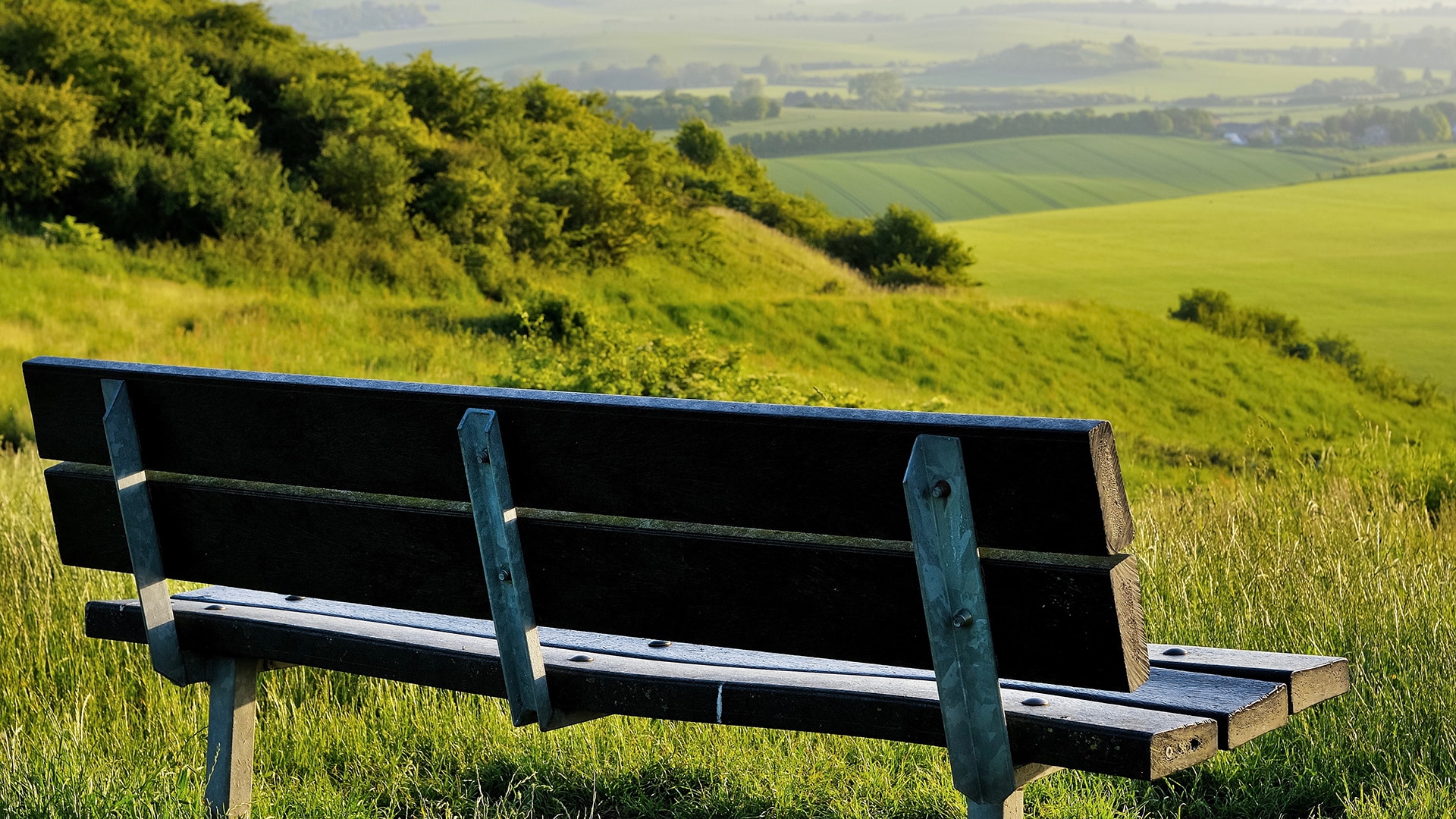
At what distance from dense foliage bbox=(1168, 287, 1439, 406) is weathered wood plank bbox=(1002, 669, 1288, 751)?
162ft

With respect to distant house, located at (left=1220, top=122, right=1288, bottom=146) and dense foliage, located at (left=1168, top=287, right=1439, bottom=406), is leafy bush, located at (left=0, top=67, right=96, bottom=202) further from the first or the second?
distant house, located at (left=1220, top=122, right=1288, bottom=146)

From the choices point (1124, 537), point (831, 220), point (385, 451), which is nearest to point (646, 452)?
point (385, 451)

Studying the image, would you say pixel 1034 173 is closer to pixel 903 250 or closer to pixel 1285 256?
pixel 1285 256

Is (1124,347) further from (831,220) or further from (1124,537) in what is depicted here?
(1124,537)

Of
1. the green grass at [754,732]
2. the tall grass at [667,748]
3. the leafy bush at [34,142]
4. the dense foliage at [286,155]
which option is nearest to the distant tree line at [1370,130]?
the dense foliage at [286,155]

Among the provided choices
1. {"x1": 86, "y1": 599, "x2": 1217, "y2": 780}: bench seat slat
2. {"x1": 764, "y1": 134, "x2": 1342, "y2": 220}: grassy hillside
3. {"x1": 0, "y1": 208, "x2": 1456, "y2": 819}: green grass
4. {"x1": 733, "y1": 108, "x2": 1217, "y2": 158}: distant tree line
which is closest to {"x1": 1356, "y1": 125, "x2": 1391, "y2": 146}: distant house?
{"x1": 764, "y1": 134, "x2": 1342, "y2": 220}: grassy hillside

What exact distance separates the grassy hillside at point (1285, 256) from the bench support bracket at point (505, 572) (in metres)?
60.4

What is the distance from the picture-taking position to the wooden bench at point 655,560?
5.08ft

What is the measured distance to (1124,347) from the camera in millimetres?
39250

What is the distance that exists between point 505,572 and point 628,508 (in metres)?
0.29

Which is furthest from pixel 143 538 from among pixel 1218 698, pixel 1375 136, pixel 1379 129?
pixel 1379 129

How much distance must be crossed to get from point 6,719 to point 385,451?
1.94 m

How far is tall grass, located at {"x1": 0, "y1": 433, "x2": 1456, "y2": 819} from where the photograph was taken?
7.95ft

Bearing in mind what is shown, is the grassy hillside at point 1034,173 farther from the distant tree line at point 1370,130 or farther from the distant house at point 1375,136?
the distant house at point 1375,136
